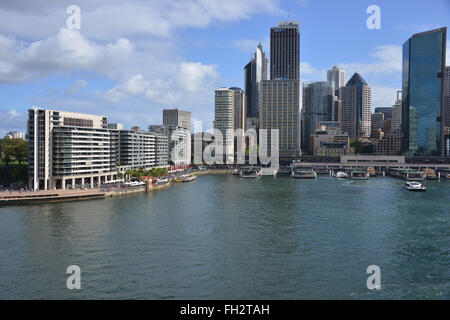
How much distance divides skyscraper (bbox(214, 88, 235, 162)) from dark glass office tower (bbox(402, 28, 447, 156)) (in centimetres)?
7506

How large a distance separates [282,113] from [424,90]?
2271 inches

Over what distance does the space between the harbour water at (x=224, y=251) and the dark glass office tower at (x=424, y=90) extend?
4009 inches

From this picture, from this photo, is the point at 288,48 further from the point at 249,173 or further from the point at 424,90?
the point at 249,173

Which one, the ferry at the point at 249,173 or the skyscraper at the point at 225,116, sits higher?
the skyscraper at the point at 225,116

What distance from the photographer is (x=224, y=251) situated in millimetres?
29594

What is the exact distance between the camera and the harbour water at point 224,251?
22.1 m

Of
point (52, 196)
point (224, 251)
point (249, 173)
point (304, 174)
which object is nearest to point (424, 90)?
point (304, 174)

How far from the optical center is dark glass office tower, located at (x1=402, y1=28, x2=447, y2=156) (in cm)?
13175

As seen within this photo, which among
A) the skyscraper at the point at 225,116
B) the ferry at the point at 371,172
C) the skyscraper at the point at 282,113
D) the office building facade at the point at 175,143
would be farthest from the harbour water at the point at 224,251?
the skyscraper at the point at 282,113

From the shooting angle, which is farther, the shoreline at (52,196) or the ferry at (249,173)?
the ferry at (249,173)

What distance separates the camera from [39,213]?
45.0 meters

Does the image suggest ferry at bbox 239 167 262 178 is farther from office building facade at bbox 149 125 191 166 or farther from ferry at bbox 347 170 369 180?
ferry at bbox 347 170 369 180

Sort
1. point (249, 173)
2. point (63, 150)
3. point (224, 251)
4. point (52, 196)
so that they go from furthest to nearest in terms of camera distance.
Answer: point (249, 173) → point (63, 150) → point (52, 196) → point (224, 251)

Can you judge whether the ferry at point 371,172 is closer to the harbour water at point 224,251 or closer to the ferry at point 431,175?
the ferry at point 431,175
